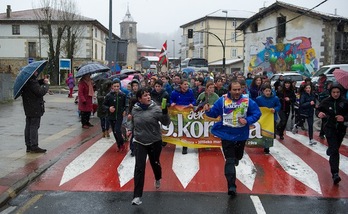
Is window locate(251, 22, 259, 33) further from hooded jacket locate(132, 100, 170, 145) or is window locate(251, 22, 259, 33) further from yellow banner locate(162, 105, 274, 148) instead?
hooded jacket locate(132, 100, 170, 145)

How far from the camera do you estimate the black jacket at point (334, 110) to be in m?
6.74

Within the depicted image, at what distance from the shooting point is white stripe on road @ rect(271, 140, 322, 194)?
22.4ft

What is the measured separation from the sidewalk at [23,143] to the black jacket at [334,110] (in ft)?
17.1

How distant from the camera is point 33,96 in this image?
27.9 feet

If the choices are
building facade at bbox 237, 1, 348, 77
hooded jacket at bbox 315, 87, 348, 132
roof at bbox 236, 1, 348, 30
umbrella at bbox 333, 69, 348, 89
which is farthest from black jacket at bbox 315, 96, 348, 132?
roof at bbox 236, 1, 348, 30

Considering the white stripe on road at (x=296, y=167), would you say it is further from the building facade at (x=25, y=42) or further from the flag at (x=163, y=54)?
the building facade at (x=25, y=42)

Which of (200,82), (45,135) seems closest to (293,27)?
(200,82)

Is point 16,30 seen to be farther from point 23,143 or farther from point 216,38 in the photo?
point 23,143

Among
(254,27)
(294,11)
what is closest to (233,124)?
(294,11)

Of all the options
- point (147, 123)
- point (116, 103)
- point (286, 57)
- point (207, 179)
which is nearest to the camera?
point (147, 123)

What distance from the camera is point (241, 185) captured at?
6.61 m

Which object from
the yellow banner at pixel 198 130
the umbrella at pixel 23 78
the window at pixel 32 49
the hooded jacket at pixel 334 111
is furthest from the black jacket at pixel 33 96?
the window at pixel 32 49

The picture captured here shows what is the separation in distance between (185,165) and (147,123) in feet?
8.09

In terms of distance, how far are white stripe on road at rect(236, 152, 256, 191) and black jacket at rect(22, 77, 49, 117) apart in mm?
4352
